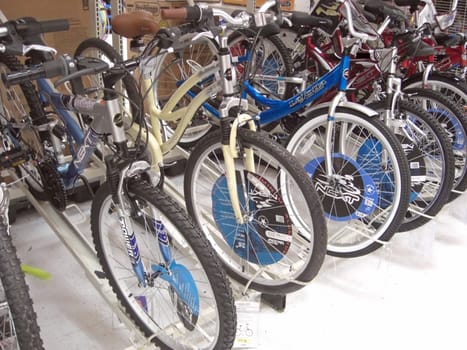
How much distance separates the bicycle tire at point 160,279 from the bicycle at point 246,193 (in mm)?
245

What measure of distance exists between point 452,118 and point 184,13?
151 cm

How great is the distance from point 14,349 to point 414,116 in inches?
71.1

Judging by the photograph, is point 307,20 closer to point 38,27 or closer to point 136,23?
point 136,23

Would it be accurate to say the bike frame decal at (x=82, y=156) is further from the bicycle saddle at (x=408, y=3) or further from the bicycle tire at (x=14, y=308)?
the bicycle saddle at (x=408, y=3)

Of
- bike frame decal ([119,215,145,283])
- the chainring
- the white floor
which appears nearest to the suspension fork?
bike frame decal ([119,215,145,283])

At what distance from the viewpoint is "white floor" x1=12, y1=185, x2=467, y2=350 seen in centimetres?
171

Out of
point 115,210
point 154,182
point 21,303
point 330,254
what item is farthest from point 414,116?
point 21,303

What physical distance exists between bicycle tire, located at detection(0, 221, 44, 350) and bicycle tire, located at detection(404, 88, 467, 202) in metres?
1.85

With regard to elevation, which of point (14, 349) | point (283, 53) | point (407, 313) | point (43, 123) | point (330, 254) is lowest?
point (407, 313)

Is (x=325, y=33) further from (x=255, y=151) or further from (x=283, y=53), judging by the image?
(x=255, y=151)

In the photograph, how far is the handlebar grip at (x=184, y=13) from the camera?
141 centimetres

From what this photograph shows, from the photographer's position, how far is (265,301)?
6.15 feet

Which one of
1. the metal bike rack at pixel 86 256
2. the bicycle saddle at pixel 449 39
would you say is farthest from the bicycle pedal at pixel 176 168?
the bicycle saddle at pixel 449 39

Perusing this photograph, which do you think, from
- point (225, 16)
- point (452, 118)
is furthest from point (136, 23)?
point (452, 118)
